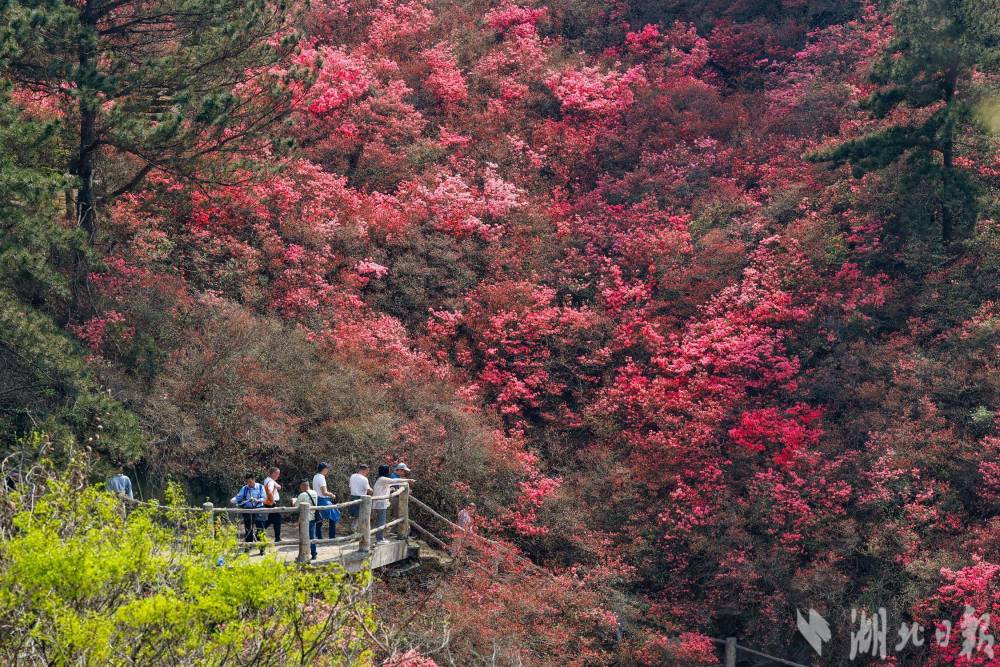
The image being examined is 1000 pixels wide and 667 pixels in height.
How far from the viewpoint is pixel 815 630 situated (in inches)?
757

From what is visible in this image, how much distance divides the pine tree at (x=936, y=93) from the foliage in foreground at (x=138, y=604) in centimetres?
1778

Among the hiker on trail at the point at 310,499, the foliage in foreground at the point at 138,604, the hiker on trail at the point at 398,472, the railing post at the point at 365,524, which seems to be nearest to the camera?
the foliage in foreground at the point at 138,604

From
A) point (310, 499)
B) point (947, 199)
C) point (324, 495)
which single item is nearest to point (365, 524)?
point (324, 495)

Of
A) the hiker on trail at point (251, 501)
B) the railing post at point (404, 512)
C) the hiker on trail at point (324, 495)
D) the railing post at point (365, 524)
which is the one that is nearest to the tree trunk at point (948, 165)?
the railing post at point (404, 512)

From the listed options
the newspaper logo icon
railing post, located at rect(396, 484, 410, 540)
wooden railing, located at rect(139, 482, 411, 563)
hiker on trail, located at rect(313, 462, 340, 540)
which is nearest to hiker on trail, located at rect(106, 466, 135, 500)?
wooden railing, located at rect(139, 482, 411, 563)

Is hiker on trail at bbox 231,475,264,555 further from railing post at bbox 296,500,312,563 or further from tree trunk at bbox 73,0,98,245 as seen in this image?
tree trunk at bbox 73,0,98,245

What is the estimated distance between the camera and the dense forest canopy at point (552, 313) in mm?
18922

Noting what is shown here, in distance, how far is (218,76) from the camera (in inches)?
790

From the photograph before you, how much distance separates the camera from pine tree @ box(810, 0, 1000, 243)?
23.1m

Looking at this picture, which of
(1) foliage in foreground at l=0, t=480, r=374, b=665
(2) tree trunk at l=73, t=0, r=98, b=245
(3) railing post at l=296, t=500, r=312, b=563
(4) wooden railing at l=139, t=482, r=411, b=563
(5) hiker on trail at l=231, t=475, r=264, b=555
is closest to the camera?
(1) foliage in foreground at l=0, t=480, r=374, b=665

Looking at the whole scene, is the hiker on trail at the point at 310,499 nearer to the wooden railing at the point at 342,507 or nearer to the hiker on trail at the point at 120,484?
the wooden railing at the point at 342,507

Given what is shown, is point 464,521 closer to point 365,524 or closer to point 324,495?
point 365,524

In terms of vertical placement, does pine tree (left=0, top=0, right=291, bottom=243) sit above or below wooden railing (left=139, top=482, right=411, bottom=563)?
above

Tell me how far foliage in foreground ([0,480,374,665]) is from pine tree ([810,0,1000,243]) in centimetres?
1778
